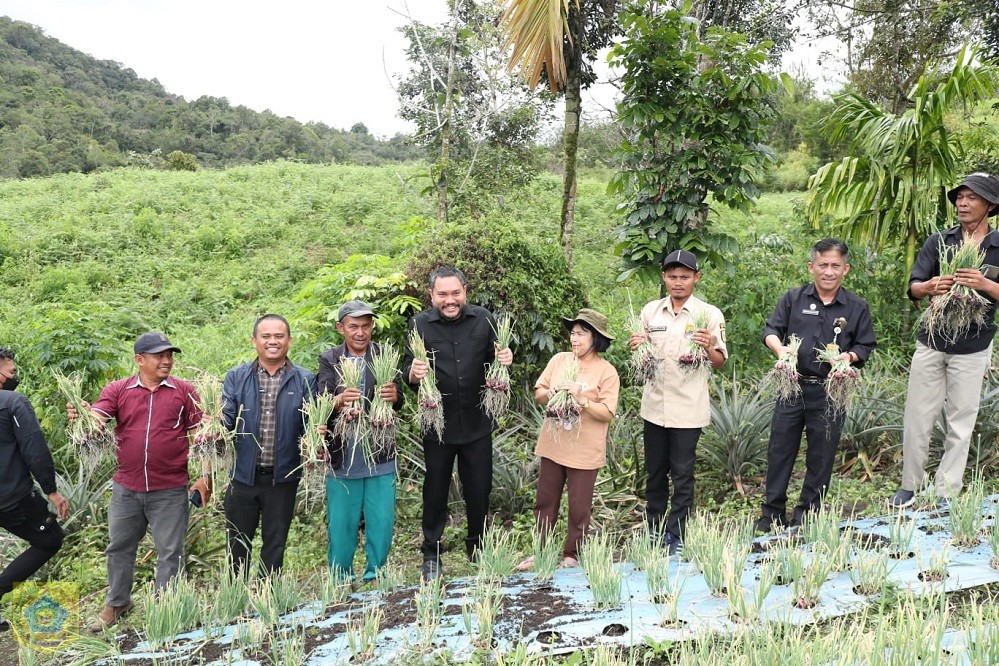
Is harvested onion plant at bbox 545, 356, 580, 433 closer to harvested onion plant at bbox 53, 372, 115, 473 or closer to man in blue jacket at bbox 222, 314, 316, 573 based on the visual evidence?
man in blue jacket at bbox 222, 314, 316, 573

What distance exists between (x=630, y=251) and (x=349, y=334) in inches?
116

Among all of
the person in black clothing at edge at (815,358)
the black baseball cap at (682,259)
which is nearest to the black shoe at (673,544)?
the person in black clothing at edge at (815,358)

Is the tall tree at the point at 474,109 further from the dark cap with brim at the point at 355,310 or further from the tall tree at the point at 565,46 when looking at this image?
the dark cap with brim at the point at 355,310

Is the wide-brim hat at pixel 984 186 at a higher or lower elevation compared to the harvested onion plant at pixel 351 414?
higher

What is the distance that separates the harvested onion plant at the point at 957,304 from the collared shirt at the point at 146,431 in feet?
13.9

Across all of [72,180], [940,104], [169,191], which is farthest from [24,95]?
[940,104]

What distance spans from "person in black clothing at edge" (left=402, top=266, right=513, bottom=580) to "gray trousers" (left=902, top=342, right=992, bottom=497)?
2533 millimetres

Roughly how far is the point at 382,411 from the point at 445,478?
2.19 ft

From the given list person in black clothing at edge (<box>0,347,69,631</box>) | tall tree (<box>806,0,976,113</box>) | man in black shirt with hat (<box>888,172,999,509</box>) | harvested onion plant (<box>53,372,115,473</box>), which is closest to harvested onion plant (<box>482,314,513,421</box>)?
harvested onion plant (<box>53,372,115,473</box>)

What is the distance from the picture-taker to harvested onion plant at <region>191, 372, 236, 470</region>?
367 cm

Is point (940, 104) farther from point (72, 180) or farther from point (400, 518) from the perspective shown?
point (72, 180)

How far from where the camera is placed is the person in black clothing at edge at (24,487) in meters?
4.14

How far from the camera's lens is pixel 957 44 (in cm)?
1086

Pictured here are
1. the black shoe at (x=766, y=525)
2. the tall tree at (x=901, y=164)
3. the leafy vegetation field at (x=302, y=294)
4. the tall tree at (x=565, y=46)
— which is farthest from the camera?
the tall tree at (x=565, y=46)
